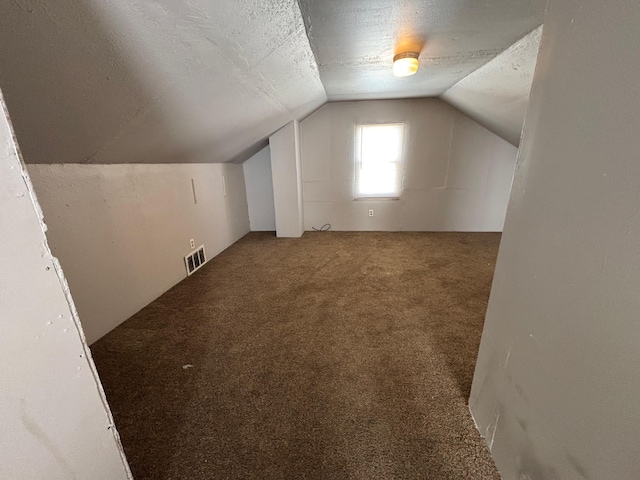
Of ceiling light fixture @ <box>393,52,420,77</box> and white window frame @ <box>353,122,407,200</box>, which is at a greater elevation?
ceiling light fixture @ <box>393,52,420,77</box>

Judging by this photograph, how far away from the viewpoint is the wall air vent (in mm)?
2893

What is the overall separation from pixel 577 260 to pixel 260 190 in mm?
4290

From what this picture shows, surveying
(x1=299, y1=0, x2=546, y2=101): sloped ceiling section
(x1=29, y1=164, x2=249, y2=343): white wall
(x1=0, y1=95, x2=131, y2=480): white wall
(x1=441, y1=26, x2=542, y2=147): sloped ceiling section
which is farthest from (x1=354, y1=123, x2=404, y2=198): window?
(x1=0, y1=95, x2=131, y2=480): white wall

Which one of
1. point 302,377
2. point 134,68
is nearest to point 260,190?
point 134,68

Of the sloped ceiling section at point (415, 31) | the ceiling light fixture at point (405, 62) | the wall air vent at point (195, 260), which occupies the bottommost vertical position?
the wall air vent at point (195, 260)

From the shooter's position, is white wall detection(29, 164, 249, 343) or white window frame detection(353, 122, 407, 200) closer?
white wall detection(29, 164, 249, 343)

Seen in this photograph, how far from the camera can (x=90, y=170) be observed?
5.93 feet

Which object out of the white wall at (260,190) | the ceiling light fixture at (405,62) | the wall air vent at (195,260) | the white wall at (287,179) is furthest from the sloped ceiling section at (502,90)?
the wall air vent at (195,260)

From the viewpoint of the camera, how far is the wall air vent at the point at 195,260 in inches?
114

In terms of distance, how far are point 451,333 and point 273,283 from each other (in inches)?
62.8

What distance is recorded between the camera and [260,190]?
455 centimetres

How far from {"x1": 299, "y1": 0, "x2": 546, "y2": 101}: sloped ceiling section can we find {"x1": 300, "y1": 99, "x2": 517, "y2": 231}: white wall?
4.37 ft

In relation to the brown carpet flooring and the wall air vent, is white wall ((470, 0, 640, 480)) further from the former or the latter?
the wall air vent

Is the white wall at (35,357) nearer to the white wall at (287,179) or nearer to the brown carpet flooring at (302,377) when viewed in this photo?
the brown carpet flooring at (302,377)
